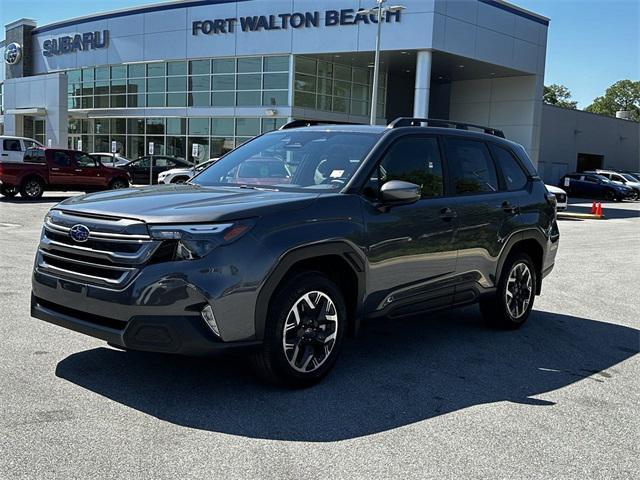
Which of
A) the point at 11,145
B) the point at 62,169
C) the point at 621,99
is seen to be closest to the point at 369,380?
the point at 62,169

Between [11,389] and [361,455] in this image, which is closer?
[361,455]

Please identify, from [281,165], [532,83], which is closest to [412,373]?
[281,165]

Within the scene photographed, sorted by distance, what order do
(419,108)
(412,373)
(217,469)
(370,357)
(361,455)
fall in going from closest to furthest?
(217,469)
(361,455)
(412,373)
(370,357)
(419,108)

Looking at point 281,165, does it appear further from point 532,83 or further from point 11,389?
point 532,83

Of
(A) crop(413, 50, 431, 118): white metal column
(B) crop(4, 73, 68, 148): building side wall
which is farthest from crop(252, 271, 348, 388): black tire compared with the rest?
(B) crop(4, 73, 68, 148): building side wall

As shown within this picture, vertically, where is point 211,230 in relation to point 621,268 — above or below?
above

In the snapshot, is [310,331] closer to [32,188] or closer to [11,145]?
[32,188]

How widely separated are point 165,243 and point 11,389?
1.51 meters

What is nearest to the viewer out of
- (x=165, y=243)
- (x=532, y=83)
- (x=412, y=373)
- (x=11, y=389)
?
(x=165, y=243)

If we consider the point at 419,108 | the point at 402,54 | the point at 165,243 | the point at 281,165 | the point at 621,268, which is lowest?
the point at 621,268

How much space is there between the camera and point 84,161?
23328 mm

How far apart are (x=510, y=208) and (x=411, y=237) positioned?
1.67 metres

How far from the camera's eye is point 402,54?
32.9 metres

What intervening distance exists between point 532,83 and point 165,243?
37.3 metres
